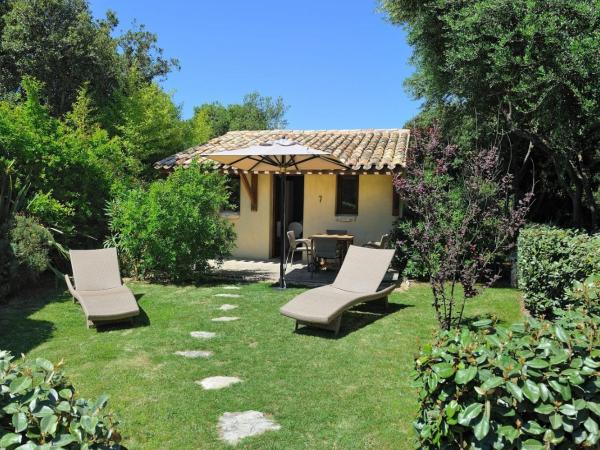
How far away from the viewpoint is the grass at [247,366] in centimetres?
443

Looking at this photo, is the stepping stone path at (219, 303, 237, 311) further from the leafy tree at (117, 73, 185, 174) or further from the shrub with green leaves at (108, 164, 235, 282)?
the leafy tree at (117, 73, 185, 174)

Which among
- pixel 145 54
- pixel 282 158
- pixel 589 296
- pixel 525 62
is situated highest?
pixel 145 54

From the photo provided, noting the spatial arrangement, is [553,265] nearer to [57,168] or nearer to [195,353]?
[195,353]

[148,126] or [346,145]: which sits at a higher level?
[148,126]

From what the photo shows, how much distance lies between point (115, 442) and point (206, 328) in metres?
5.79

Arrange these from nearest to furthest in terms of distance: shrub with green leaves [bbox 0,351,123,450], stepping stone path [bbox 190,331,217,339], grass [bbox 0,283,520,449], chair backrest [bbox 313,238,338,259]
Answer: shrub with green leaves [bbox 0,351,123,450], grass [bbox 0,283,520,449], stepping stone path [bbox 190,331,217,339], chair backrest [bbox 313,238,338,259]

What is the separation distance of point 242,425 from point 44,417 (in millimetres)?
2810

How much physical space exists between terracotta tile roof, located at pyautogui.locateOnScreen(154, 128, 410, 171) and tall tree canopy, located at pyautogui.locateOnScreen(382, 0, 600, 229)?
2.89m

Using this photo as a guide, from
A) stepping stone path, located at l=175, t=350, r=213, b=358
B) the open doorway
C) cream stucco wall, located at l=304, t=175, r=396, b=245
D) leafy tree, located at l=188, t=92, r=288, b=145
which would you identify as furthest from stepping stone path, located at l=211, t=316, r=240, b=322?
leafy tree, located at l=188, t=92, r=288, b=145

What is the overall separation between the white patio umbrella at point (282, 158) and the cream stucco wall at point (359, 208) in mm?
1774

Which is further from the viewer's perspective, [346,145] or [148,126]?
[148,126]

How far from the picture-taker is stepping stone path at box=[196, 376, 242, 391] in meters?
5.44

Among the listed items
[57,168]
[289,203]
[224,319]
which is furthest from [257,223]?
[224,319]

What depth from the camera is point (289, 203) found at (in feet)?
57.6
